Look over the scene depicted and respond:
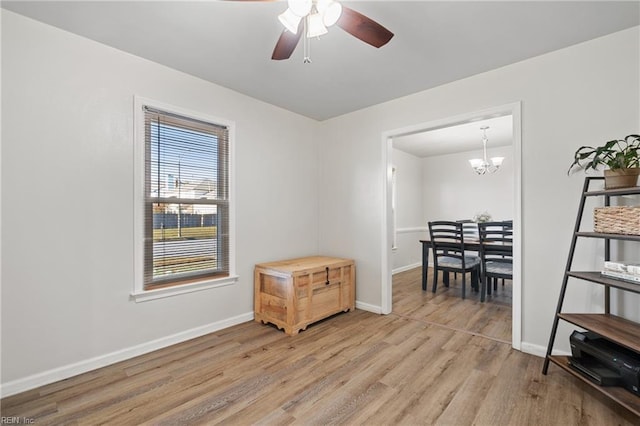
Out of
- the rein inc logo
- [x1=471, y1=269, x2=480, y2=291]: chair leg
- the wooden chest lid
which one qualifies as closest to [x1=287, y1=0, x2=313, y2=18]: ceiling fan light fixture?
the wooden chest lid

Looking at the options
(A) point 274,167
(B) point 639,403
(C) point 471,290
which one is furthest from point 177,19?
(C) point 471,290

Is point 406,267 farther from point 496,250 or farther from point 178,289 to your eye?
point 178,289

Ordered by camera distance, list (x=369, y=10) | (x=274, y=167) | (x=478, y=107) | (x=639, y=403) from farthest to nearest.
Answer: (x=274, y=167), (x=478, y=107), (x=369, y=10), (x=639, y=403)

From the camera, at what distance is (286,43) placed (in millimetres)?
1719

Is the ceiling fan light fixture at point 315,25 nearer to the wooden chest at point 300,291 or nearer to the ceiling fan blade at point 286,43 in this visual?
the ceiling fan blade at point 286,43

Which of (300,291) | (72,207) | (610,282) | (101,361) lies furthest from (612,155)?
(101,361)

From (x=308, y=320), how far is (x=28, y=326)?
212 centimetres

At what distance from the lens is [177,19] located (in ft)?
6.46

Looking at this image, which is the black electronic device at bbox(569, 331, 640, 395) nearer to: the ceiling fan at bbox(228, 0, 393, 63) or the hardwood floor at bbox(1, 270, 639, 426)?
the hardwood floor at bbox(1, 270, 639, 426)

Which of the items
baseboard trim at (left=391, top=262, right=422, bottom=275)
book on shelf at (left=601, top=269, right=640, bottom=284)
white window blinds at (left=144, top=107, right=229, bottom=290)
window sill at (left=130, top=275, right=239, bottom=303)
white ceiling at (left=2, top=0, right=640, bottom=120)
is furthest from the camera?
baseboard trim at (left=391, top=262, right=422, bottom=275)

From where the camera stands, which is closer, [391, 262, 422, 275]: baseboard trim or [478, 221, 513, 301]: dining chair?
[478, 221, 513, 301]: dining chair

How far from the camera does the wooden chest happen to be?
284 centimetres

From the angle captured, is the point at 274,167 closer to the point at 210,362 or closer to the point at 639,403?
the point at 210,362

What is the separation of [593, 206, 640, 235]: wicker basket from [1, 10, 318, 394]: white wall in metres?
3.16
